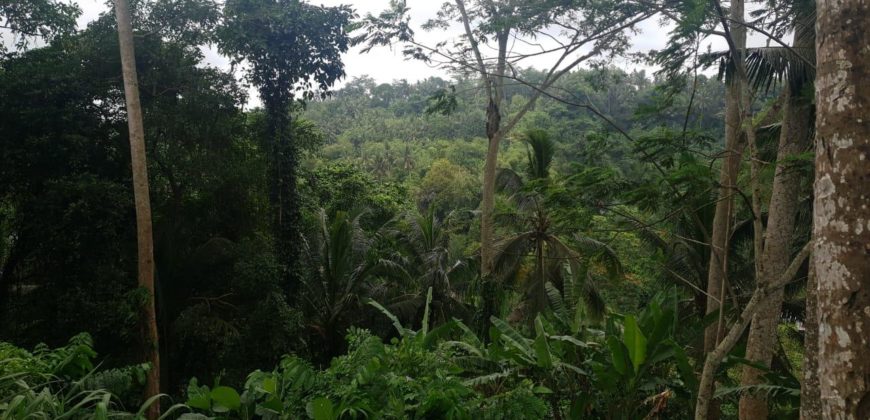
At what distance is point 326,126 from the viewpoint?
41281 mm

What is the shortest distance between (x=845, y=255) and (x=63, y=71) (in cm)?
909

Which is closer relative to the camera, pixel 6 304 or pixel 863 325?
pixel 863 325

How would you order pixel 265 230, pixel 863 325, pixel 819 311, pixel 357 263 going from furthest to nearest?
1. pixel 357 263
2. pixel 265 230
3. pixel 819 311
4. pixel 863 325

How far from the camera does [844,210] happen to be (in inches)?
67.1

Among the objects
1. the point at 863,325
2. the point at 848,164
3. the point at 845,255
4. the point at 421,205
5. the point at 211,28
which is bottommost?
the point at 421,205

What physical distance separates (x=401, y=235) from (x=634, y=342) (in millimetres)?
8930

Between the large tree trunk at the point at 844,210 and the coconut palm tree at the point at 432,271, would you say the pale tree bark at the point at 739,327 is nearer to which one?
the large tree trunk at the point at 844,210

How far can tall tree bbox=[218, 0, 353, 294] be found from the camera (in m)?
8.66

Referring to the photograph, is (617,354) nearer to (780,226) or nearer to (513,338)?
(513,338)

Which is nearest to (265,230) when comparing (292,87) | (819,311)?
(292,87)

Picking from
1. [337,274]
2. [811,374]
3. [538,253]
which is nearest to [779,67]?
[811,374]

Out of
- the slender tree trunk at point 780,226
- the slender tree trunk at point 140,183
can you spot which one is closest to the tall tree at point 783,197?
the slender tree trunk at point 780,226

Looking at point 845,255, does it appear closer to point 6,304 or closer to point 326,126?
point 6,304

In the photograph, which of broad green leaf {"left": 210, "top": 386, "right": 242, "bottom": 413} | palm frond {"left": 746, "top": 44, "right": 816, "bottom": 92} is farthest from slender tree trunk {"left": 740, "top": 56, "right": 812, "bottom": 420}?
broad green leaf {"left": 210, "top": 386, "right": 242, "bottom": 413}
